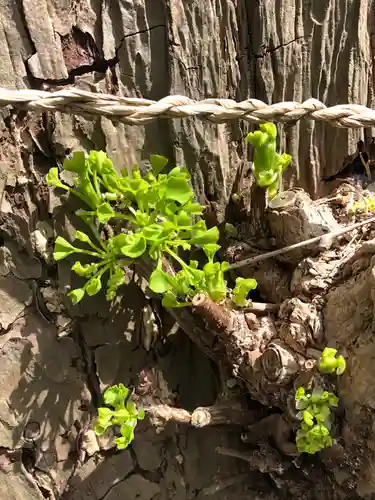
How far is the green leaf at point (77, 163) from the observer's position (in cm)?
82

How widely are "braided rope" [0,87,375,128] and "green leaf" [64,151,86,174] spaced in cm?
7

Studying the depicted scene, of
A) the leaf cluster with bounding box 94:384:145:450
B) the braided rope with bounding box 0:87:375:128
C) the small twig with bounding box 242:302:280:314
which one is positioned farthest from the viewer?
the small twig with bounding box 242:302:280:314

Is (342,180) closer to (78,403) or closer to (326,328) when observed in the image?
(326,328)

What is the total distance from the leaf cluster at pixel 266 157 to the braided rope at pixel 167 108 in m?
0.07

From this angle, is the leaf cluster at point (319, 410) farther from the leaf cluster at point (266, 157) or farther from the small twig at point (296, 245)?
the leaf cluster at point (266, 157)

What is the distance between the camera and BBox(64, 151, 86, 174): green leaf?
82 centimetres

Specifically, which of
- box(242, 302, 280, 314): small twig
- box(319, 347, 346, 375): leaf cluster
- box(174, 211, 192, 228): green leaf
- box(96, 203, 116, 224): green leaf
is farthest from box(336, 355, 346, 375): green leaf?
box(96, 203, 116, 224): green leaf

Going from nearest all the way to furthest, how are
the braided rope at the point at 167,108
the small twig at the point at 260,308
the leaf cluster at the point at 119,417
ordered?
1. the braided rope at the point at 167,108
2. the leaf cluster at the point at 119,417
3. the small twig at the point at 260,308

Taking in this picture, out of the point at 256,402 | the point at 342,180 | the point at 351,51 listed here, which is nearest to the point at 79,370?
the point at 256,402

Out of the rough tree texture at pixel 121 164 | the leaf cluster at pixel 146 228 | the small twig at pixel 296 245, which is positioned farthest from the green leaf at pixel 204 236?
the rough tree texture at pixel 121 164

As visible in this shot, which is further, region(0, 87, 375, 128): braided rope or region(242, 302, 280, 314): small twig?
region(242, 302, 280, 314): small twig

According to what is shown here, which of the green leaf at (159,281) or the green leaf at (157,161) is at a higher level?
the green leaf at (157,161)

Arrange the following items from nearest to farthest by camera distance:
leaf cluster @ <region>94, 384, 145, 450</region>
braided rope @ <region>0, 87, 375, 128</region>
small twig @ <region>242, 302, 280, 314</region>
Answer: braided rope @ <region>0, 87, 375, 128</region>
leaf cluster @ <region>94, 384, 145, 450</region>
small twig @ <region>242, 302, 280, 314</region>

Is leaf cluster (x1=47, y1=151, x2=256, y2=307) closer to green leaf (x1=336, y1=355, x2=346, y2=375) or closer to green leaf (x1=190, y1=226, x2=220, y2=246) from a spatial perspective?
green leaf (x1=190, y1=226, x2=220, y2=246)
